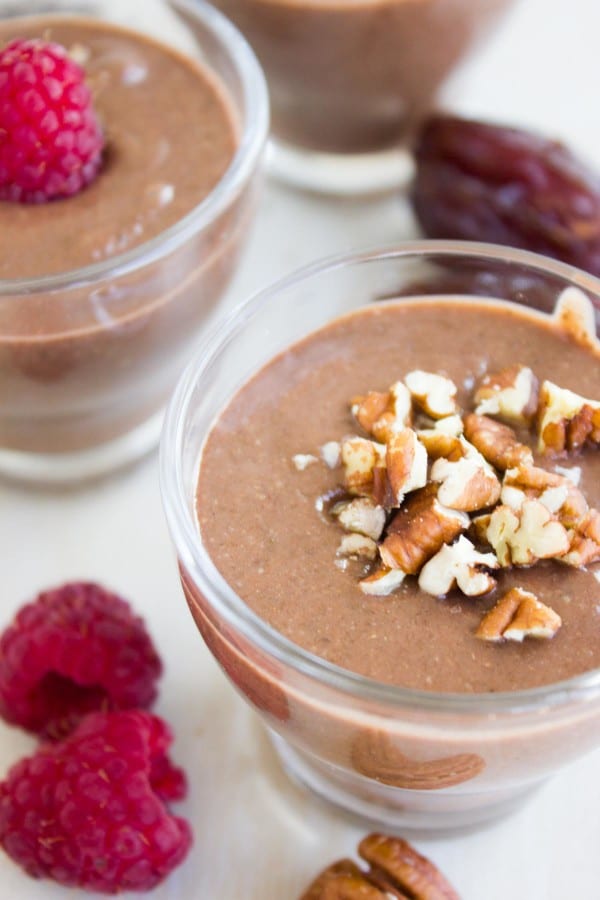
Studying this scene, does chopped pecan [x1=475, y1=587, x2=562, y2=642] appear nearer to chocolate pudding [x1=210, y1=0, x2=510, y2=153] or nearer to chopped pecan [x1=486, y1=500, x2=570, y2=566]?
chopped pecan [x1=486, y1=500, x2=570, y2=566]

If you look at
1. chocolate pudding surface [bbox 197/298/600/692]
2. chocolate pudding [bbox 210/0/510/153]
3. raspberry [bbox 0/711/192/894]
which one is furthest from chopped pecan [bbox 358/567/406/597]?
chocolate pudding [bbox 210/0/510/153]

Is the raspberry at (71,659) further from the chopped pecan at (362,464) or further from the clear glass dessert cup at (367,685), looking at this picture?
the chopped pecan at (362,464)

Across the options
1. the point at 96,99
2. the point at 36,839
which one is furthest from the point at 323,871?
the point at 96,99

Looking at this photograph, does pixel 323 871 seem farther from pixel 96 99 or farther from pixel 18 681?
pixel 96 99

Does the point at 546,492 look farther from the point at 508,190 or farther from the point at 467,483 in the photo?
the point at 508,190

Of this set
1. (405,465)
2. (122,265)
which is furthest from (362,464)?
(122,265)

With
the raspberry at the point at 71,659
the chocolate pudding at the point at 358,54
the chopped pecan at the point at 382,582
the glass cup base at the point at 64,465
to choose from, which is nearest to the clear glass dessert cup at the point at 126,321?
the glass cup base at the point at 64,465
